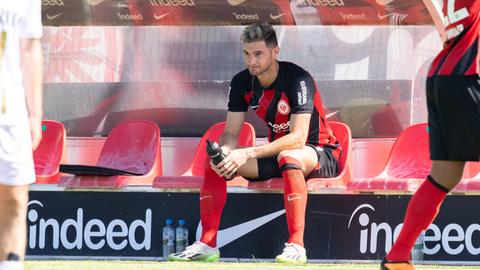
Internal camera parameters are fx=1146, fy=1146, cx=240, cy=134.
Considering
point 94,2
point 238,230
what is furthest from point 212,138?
point 94,2

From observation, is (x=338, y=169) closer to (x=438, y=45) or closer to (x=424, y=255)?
(x=424, y=255)

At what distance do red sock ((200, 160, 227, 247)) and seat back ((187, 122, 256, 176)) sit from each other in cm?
115

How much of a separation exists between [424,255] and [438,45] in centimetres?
199

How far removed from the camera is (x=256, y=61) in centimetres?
800

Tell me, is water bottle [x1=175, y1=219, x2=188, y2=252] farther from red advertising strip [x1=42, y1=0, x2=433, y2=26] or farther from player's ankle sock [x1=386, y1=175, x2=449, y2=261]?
player's ankle sock [x1=386, y1=175, x2=449, y2=261]

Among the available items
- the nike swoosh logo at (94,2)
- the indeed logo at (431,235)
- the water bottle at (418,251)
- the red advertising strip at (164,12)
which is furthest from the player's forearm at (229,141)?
the nike swoosh logo at (94,2)

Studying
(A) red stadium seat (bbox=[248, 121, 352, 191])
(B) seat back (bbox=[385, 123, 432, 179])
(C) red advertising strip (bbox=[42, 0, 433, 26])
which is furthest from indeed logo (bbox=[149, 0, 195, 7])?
(B) seat back (bbox=[385, 123, 432, 179])

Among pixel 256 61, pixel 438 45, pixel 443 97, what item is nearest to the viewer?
pixel 443 97

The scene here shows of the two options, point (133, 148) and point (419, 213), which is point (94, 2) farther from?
point (419, 213)

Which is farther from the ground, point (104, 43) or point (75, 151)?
point (104, 43)

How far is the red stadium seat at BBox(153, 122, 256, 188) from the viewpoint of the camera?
27.9ft

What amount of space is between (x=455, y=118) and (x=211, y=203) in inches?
114

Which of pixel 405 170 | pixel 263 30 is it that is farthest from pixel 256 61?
pixel 405 170

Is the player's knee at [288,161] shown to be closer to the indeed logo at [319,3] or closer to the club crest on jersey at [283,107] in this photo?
the club crest on jersey at [283,107]
